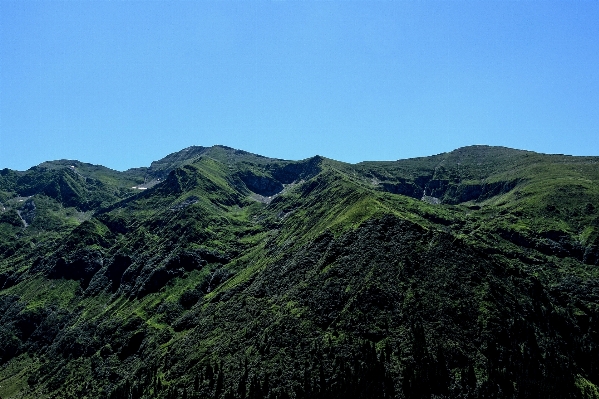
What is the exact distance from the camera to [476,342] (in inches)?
7446

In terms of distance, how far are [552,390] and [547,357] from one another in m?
24.8

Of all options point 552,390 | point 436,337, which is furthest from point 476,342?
point 552,390

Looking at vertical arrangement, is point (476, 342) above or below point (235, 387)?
above

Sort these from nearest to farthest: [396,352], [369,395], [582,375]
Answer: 1. [369,395]
2. [396,352]
3. [582,375]

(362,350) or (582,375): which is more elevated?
(362,350)

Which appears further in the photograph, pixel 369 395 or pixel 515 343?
pixel 515 343

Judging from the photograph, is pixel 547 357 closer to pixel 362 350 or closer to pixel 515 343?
pixel 515 343

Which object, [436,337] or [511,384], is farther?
[436,337]

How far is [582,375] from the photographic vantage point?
199625 millimetres

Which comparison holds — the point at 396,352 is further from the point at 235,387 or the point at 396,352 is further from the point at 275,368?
the point at 235,387

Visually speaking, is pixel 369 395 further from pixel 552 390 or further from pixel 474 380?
pixel 552 390

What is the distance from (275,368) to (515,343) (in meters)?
99.9

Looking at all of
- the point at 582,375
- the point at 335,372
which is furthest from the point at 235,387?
the point at 582,375

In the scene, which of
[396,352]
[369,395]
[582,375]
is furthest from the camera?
[582,375]
